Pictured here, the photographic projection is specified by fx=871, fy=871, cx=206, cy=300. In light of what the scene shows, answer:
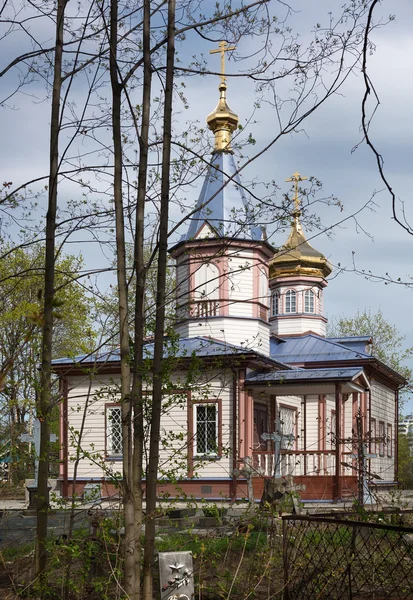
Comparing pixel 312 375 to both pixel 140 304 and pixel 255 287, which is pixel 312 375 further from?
pixel 140 304

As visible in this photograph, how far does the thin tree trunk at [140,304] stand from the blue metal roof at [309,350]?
22166 millimetres

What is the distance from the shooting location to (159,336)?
6.28m

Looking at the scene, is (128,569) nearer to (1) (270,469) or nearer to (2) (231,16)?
(2) (231,16)

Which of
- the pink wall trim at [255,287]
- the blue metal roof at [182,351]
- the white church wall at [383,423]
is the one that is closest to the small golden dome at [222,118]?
the pink wall trim at [255,287]

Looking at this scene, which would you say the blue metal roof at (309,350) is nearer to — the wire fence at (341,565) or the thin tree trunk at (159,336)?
the wire fence at (341,565)

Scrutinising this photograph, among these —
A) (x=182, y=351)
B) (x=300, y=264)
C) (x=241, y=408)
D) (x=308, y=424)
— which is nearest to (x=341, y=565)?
(x=182, y=351)

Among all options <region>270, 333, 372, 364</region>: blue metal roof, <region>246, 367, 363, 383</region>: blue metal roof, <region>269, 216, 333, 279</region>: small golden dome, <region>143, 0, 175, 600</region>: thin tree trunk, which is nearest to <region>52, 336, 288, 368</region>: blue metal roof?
<region>143, 0, 175, 600</region>: thin tree trunk

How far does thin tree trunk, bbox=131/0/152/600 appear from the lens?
20.4 feet

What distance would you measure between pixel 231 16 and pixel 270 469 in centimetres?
1615

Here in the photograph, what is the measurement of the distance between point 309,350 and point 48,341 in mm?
23205

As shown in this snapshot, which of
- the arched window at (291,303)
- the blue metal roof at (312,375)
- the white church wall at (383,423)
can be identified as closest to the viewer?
the blue metal roof at (312,375)

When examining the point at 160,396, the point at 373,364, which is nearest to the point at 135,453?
the point at 160,396

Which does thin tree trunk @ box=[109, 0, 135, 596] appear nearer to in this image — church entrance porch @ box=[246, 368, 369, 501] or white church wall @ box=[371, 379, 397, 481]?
church entrance porch @ box=[246, 368, 369, 501]

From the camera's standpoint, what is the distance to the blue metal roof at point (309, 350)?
94.8ft
